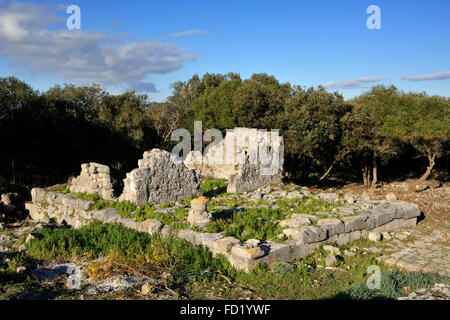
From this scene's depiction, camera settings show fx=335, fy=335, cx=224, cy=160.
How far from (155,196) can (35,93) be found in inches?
496

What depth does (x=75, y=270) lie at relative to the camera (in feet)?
24.3

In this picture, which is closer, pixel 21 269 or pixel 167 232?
pixel 21 269

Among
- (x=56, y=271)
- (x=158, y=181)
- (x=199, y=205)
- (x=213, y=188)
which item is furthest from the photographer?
(x=213, y=188)

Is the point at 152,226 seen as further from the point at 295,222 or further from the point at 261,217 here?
the point at 295,222

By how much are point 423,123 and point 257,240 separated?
1657cm

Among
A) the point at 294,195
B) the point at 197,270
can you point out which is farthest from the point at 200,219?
the point at 294,195

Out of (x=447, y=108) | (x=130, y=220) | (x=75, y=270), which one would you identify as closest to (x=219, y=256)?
(x=75, y=270)

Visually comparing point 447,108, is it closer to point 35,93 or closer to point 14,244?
point 14,244

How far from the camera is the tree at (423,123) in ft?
63.8

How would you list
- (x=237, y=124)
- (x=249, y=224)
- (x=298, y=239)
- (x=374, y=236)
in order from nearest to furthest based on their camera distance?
1. (x=298, y=239)
2. (x=249, y=224)
3. (x=374, y=236)
4. (x=237, y=124)

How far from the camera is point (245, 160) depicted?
15656mm

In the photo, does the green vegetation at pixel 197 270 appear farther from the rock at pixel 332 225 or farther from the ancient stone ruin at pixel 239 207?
the rock at pixel 332 225

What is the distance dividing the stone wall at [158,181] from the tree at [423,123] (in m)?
13.2

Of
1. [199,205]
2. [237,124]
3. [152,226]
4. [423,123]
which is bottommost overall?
[152,226]
